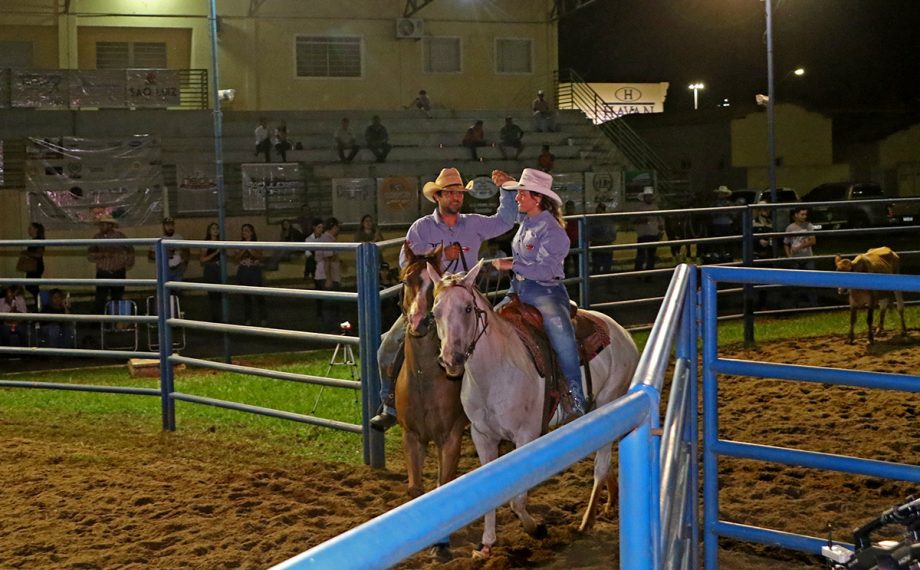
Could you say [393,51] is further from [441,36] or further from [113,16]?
[113,16]

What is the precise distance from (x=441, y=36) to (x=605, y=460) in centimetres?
2975

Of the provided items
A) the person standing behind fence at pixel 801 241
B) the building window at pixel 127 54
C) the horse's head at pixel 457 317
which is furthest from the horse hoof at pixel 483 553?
the building window at pixel 127 54

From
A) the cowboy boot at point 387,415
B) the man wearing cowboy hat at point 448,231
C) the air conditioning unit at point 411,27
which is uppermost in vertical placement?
the air conditioning unit at point 411,27

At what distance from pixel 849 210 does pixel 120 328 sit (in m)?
25.5

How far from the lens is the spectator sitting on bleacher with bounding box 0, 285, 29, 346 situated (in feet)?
47.4

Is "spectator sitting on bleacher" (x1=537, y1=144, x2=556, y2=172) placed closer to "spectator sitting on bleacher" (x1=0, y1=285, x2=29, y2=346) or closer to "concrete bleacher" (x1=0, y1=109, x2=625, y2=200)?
"concrete bleacher" (x1=0, y1=109, x2=625, y2=200)

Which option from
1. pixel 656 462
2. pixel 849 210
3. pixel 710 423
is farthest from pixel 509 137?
pixel 656 462

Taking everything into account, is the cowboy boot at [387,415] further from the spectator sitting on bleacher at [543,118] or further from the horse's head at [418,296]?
the spectator sitting on bleacher at [543,118]

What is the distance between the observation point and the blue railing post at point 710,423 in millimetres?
4656

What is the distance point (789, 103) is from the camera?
46531 mm

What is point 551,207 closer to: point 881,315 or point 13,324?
point 881,315

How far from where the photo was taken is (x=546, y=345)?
6.80m

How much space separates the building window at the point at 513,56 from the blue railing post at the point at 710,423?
32231 mm

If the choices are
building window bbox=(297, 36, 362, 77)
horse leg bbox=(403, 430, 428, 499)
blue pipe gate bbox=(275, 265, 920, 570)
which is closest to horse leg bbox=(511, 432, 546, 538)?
horse leg bbox=(403, 430, 428, 499)
